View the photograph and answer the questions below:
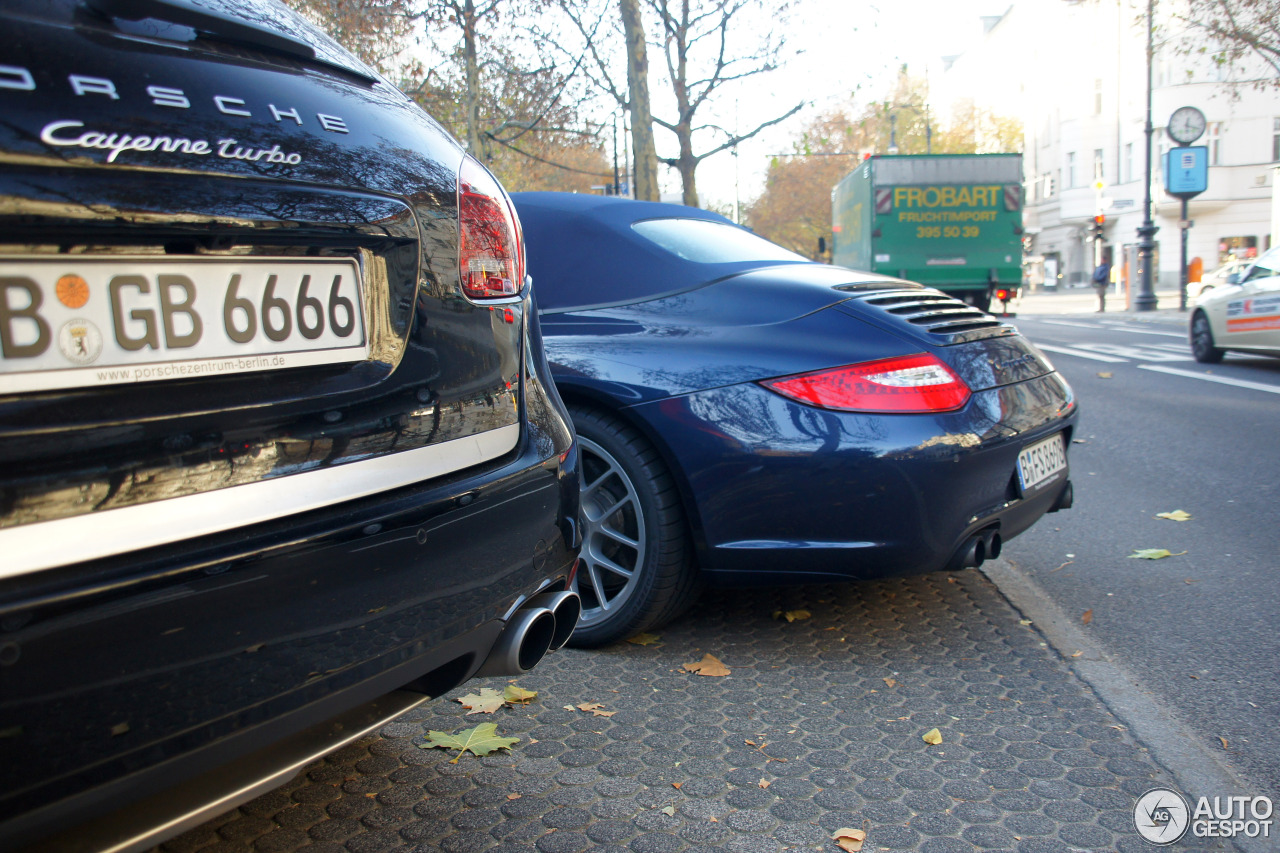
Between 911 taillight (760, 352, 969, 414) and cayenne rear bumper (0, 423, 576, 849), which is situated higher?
911 taillight (760, 352, 969, 414)

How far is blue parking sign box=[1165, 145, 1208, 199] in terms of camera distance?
25016mm

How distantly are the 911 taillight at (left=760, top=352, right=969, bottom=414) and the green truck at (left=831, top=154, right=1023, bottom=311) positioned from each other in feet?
58.7

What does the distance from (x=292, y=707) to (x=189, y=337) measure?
0.57 m

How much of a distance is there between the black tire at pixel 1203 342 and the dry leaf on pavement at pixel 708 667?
35.6 ft

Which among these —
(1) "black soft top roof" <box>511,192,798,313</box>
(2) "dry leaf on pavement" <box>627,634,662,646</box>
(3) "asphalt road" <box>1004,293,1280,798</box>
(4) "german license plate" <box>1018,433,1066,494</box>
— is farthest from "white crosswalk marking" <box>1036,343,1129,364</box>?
(2) "dry leaf on pavement" <box>627,634,662,646</box>

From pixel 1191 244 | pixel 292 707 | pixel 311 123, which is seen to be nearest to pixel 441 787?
pixel 292 707

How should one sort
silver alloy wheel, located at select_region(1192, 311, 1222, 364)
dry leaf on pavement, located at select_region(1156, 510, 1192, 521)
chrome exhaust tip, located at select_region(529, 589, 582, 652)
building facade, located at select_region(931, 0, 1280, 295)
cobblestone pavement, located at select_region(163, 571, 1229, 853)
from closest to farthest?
1. chrome exhaust tip, located at select_region(529, 589, 582, 652)
2. cobblestone pavement, located at select_region(163, 571, 1229, 853)
3. dry leaf on pavement, located at select_region(1156, 510, 1192, 521)
4. silver alloy wheel, located at select_region(1192, 311, 1222, 364)
5. building facade, located at select_region(931, 0, 1280, 295)

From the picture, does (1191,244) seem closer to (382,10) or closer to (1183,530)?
(382,10)

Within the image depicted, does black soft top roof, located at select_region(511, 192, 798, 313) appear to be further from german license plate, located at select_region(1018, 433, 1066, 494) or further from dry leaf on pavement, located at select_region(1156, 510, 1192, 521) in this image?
dry leaf on pavement, located at select_region(1156, 510, 1192, 521)

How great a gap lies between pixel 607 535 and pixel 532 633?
4.23ft

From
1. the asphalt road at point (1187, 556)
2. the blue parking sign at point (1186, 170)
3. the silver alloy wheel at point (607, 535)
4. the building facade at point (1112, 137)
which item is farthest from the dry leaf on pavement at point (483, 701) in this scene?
the building facade at point (1112, 137)

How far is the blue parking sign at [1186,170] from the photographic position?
82.1ft

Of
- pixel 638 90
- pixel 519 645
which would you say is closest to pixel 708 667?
pixel 519 645

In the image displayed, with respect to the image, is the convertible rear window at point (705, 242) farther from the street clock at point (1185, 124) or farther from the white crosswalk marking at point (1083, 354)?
the street clock at point (1185, 124)
